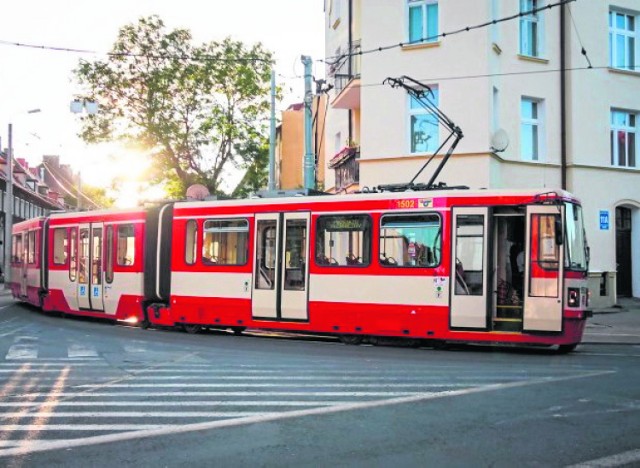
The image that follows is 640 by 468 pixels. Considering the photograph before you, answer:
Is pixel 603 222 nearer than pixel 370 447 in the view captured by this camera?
No

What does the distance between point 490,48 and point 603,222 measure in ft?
20.3

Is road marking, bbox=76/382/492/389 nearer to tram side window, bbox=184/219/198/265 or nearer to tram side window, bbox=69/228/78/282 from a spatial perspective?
tram side window, bbox=184/219/198/265

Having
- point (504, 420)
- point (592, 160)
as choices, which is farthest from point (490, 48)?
point (504, 420)

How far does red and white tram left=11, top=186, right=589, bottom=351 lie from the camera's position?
12.2 metres

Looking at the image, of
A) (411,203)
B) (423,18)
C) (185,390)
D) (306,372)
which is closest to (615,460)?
(185,390)

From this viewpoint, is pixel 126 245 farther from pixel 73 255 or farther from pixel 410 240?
pixel 410 240

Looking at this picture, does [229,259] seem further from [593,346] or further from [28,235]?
[28,235]

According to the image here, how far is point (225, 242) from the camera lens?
51.0 feet

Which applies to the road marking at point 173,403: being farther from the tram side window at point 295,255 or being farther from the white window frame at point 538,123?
the white window frame at point 538,123

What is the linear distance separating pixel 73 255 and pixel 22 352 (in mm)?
7744

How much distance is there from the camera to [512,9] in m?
21.3

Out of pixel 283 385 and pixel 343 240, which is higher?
pixel 343 240

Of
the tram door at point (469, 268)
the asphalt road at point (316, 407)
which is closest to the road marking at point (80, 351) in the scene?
the asphalt road at point (316, 407)

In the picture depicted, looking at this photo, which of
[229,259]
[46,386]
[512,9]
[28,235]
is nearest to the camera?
[46,386]
